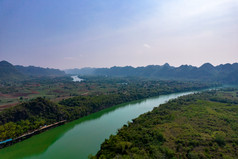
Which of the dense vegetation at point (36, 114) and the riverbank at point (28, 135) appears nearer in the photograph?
the riverbank at point (28, 135)

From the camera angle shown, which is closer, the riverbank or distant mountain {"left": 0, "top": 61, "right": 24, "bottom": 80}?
the riverbank

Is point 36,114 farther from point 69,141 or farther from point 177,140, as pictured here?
point 177,140

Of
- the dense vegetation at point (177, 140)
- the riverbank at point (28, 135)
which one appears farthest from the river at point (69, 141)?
the dense vegetation at point (177, 140)

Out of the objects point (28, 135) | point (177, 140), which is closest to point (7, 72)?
point (28, 135)

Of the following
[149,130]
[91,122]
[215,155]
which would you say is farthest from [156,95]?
[215,155]

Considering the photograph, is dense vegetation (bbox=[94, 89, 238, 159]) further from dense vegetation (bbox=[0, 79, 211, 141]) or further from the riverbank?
dense vegetation (bbox=[0, 79, 211, 141])

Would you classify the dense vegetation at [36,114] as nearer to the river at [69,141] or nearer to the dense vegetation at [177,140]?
the river at [69,141]

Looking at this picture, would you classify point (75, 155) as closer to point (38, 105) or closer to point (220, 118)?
point (38, 105)

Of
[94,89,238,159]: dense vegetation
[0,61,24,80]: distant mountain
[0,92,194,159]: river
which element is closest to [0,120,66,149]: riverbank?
[0,92,194,159]: river
